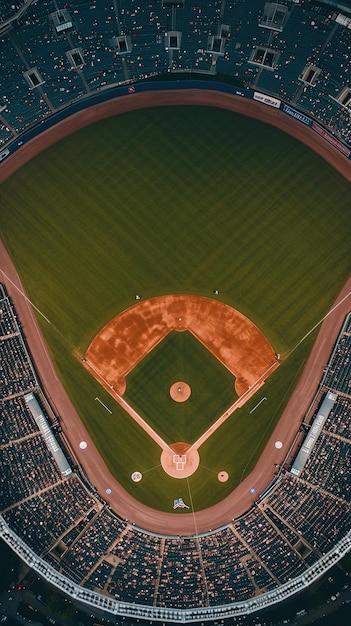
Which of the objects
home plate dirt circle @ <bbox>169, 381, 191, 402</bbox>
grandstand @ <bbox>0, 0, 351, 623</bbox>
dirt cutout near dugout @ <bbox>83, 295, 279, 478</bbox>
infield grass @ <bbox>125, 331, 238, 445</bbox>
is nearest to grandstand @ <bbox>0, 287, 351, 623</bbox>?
grandstand @ <bbox>0, 0, 351, 623</bbox>

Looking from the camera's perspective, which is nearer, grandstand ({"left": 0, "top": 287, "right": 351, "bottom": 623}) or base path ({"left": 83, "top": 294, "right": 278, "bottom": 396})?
grandstand ({"left": 0, "top": 287, "right": 351, "bottom": 623})

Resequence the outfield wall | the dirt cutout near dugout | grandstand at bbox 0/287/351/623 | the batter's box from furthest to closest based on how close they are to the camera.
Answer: the outfield wall < the dirt cutout near dugout < the batter's box < grandstand at bbox 0/287/351/623

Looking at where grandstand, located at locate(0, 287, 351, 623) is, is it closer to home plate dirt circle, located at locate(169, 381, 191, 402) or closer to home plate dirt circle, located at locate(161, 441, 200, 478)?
home plate dirt circle, located at locate(161, 441, 200, 478)

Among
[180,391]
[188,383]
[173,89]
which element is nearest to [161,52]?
[173,89]

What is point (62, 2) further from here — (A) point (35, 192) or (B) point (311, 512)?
(B) point (311, 512)

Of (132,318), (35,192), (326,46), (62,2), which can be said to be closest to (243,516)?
(132,318)

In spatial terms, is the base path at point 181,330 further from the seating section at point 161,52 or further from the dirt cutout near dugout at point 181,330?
the seating section at point 161,52

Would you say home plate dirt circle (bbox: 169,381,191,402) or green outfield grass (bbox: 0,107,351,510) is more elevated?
green outfield grass (bbox: 0,107,351,510)
